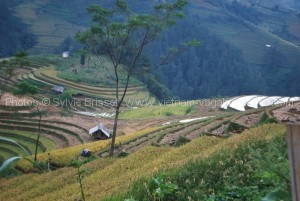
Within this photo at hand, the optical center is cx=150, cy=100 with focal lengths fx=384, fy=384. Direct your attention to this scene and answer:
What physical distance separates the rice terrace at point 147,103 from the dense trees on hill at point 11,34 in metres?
0.35

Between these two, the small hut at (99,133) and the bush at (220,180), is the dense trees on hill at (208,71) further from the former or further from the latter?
the bush at (220,180)

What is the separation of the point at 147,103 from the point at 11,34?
54.2 m

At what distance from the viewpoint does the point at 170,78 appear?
97.4 m

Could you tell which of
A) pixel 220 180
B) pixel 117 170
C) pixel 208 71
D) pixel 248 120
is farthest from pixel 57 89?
pixel 208 71

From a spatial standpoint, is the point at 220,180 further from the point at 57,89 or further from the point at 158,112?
the point at 57,89

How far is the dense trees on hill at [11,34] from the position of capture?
91.6 meters

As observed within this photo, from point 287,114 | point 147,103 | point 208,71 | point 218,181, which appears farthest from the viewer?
point 208,71

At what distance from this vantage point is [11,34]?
95250 millimetres

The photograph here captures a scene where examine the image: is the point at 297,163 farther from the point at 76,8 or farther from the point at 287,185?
the point at 76,8

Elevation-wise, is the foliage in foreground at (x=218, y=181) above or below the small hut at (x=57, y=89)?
above

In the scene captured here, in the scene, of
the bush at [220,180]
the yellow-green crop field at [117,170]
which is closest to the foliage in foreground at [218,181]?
the bush at [220,180]

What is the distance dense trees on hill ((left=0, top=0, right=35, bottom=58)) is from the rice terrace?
1.15 feet

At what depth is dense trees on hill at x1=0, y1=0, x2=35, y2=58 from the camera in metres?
91.6

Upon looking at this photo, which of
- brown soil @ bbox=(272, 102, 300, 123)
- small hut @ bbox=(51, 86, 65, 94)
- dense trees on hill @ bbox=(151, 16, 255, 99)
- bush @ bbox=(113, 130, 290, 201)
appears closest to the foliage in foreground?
bush @ bbox=(113, 130, 290, 201)
